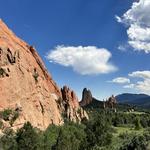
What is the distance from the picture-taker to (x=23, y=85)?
132000 mm

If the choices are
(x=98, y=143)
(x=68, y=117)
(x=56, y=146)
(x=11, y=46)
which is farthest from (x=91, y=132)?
(x=68, y=117)

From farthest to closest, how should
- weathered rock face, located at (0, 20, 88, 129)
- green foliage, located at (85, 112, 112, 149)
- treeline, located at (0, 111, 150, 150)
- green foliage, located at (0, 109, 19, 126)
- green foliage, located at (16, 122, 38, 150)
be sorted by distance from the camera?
weathered rock face, located at (0, 20, 88, 129) < green foliage, located at (0, 109, 19, 126) < green foliage, located at (85, 112, 112, 149) < treeline, located at (0, 111, 150, 150) < green foliage, located at (16, 122, 38, 150)

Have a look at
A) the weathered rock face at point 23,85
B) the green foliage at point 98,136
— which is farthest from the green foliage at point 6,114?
the green foliage at point 98,136

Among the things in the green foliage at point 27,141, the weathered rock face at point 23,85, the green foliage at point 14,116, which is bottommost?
the green foliage at point 27,141

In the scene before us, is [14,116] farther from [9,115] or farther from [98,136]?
[98,136]

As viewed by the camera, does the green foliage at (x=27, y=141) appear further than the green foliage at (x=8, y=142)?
No

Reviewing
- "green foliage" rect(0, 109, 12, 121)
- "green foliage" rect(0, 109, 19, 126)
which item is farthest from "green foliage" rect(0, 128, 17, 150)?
"green foliage" rect(0, 109, 12, 121)

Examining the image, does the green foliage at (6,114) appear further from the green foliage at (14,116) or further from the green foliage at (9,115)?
the green foliage at (14,116)

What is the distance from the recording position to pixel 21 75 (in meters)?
132

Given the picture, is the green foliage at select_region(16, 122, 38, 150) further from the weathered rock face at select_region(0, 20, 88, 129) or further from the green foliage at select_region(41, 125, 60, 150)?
the weathered rock face at select_region(0, 20, 88, 129)

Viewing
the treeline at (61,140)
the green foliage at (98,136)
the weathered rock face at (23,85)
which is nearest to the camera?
the treeline at (61,140)

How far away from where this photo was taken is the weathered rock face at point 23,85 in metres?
122

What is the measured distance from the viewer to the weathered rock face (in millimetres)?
121750

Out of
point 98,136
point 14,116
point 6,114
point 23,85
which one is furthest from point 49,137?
point 23,85
